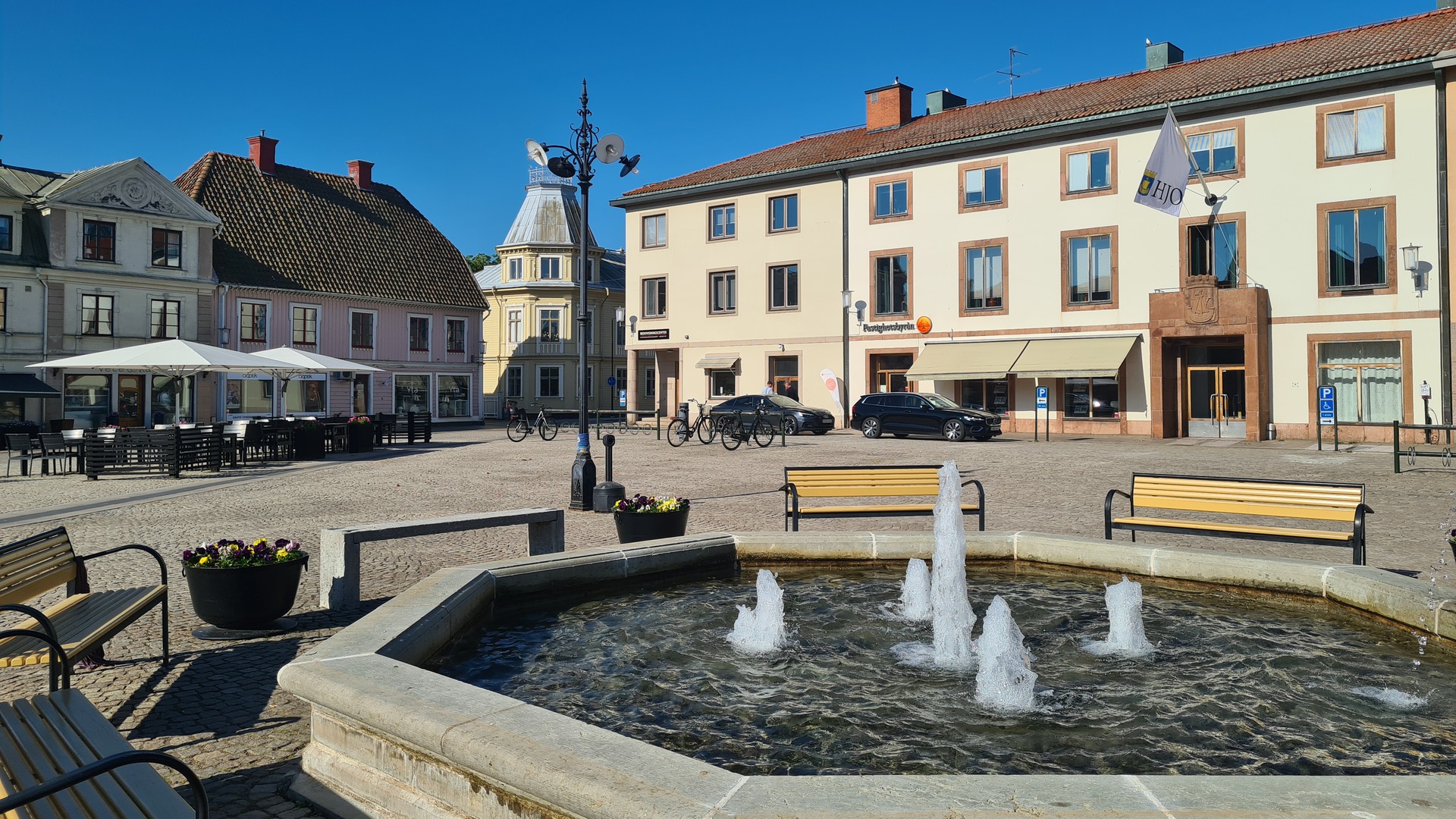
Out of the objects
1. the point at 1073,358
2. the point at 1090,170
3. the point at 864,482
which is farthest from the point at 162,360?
the point at 1090,170

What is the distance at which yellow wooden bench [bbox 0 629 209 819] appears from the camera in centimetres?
259

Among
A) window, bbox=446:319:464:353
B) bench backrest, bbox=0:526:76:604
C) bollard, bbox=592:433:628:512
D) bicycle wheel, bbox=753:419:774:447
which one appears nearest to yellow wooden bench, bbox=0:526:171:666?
bench backrest, bbox=0:526:76:604

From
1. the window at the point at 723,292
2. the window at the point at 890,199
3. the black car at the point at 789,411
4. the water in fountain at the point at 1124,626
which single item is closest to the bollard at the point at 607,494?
the water in fountain at the point at 1124,626

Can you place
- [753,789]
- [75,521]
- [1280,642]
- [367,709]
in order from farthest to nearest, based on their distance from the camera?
[75,521] → [1280,642] → [367,709] → [753,789]

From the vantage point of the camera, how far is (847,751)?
4.31m

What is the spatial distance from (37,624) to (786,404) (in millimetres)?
28221

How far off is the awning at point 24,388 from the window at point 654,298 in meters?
22.7

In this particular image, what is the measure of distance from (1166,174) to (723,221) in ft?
62.2

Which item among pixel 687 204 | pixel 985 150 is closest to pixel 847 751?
pixel 985 150

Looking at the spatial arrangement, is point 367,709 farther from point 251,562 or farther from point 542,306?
point 542,306

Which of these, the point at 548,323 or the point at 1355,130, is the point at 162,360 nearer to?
the point at 1355,130

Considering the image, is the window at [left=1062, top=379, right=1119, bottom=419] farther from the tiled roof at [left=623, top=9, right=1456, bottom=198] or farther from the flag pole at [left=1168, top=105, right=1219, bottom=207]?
the tiled roof at [left=623, top=9, right=1456, bottom=198]

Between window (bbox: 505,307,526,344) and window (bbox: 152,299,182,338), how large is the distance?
23.1 metres

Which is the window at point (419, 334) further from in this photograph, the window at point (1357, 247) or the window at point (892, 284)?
the window at point (1357, 247)
